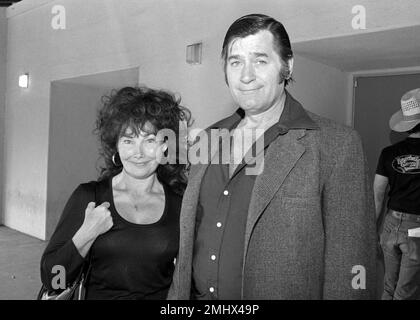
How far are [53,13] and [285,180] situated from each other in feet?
17.7

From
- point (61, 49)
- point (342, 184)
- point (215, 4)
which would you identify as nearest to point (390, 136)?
point (215, 4)

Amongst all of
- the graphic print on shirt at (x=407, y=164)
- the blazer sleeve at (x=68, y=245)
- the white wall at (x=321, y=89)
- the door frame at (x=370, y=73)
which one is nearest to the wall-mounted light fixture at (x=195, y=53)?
the white wall at (x=321, y=89)

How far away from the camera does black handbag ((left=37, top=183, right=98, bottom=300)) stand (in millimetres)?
1486

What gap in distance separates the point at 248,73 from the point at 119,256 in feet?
2.41

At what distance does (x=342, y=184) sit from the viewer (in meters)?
1.22

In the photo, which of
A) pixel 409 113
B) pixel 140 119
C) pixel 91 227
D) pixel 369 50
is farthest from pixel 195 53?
pixel 91 227

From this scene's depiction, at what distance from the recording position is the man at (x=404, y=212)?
119 inches

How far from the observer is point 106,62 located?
4.86m

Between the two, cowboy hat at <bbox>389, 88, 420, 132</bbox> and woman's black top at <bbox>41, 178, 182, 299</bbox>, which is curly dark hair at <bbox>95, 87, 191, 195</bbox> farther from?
cowboy hat at <bbox>389, 88, 420, 132</bbox>

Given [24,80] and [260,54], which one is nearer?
[260,54]

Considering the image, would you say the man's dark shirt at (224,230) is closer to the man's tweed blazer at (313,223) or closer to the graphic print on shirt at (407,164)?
the man's tweed blazer at (313,223)

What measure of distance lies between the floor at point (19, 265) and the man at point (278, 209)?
2.80m

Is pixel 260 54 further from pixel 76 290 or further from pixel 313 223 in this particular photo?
pixel 76 290

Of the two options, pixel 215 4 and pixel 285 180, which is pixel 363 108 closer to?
pixel 215 4
